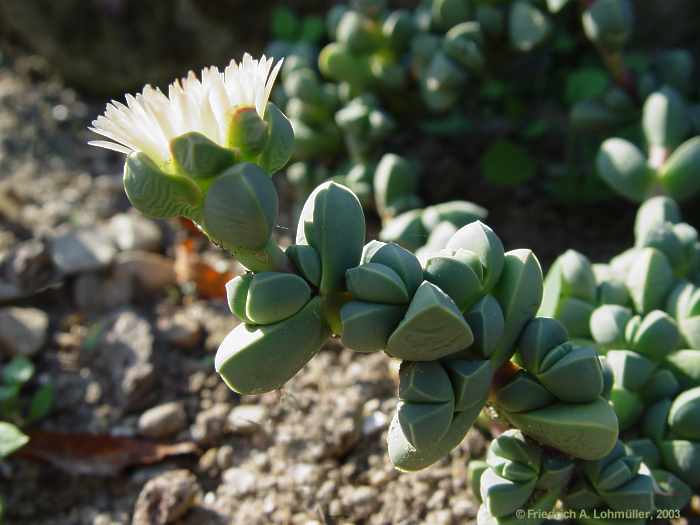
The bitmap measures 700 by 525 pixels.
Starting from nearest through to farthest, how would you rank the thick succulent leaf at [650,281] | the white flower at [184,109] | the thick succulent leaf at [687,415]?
the white flower at [184,109] → the thick succulent leaf at [687,415] → the thick succulent leaf at [650,281]

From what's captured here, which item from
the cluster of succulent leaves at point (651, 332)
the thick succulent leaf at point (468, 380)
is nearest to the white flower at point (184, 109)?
the thick succulent leaf at point (468, 380)

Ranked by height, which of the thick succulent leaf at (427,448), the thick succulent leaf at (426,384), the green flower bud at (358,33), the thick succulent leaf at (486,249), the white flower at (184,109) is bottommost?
the thick succulent leaf at (427,448)

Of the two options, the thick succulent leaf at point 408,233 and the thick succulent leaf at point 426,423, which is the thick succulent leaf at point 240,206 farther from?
the thick succulent leaf at point 408,233

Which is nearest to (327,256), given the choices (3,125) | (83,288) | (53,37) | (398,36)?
(398,36)

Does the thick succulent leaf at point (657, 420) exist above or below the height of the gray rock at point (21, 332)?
below

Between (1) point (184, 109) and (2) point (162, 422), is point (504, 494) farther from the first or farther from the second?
(2) point (162, 422)

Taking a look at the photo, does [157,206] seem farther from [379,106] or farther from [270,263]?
[379,106]

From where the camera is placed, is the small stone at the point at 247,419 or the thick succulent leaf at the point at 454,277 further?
the small stone at the point at 247,419
